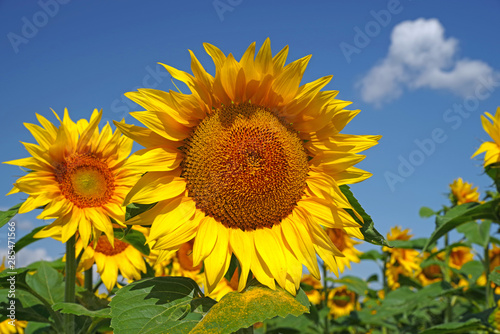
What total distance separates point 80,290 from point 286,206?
1.87 metres

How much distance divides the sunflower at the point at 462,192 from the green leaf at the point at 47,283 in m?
5.59

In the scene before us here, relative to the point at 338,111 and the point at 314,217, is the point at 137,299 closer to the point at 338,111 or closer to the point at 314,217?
the point at 314,217

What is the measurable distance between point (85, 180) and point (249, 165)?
1580 millimetres

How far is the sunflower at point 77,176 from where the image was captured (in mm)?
3057

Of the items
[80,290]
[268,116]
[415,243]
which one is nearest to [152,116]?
[268,116]

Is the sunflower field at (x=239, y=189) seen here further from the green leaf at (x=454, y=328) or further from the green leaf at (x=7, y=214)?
the green leaf at (x=454, y=328)

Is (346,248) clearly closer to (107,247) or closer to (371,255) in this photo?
(371,255)

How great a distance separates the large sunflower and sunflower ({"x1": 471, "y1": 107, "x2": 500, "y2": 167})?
87.1 inches

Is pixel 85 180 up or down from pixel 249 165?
up

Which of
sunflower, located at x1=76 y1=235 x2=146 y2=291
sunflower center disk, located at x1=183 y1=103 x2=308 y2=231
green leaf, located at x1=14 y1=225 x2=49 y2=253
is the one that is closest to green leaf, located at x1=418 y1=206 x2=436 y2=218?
sunflower, located at x1=76 y1=235 x2=146 y2=291

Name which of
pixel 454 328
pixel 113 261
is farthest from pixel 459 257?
pixel 113 261

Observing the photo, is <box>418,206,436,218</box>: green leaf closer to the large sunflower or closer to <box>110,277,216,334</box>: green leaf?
the large sunflower

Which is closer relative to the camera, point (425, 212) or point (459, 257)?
point (425, 212)

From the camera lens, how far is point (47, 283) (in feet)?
11.3
